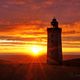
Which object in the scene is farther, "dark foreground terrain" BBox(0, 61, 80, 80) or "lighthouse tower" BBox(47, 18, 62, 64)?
"lighthouse tower" BBox(47, 18, 62, 64)

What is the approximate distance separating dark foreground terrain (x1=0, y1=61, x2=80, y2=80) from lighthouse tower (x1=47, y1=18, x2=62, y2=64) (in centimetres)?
369

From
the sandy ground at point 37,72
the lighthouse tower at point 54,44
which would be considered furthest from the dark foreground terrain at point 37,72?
the lighthouse tower at point 54,44

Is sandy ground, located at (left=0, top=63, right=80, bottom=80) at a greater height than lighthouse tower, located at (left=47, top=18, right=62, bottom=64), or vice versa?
lighthouse tower, located at (left=47, top=18, right=62, bottom=64)

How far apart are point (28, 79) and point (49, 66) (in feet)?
29.0

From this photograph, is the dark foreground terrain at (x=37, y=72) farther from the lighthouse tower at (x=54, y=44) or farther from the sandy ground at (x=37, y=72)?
the lighthouse tower at (x=54, y=44)

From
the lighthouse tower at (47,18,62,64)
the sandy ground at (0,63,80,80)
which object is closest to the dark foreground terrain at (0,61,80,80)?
the sandy ground at (0,63,80,80)

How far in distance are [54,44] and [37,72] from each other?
8.36 meters

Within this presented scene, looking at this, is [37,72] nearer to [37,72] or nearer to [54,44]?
[37,72]

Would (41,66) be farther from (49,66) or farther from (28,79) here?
(28,79)

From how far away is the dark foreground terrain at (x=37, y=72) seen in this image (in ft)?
136

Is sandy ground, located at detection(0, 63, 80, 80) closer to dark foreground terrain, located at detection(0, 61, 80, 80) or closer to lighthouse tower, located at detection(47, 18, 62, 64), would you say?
dark foreground terrain, located at detection(0, 61, 80, 80)

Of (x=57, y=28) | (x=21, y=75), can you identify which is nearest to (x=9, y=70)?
(x=21, y=75)

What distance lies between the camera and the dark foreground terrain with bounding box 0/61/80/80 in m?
41.4

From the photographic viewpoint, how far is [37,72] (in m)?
44.0
